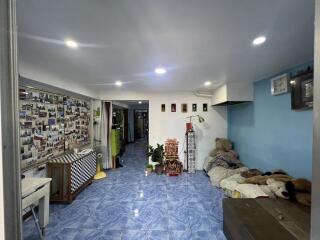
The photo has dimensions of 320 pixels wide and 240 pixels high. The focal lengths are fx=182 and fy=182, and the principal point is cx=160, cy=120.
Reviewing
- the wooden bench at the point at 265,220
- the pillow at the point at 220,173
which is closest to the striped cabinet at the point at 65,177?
the wooden bench at the point at 265,220

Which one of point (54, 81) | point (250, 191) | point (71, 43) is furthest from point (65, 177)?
point (250, 191)

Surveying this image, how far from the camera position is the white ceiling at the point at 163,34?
114 cm

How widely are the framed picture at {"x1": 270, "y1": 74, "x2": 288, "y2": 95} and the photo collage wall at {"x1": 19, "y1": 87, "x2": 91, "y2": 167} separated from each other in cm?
343

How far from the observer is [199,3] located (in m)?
1.10

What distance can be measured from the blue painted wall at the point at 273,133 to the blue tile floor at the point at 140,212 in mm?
1076

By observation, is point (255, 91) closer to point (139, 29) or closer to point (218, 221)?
point (218, 221)

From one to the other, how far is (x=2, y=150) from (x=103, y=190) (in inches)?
133

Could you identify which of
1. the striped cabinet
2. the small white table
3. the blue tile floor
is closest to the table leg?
the small white table

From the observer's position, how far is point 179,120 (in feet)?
16.0

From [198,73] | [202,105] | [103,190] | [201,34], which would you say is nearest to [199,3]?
[201,34]

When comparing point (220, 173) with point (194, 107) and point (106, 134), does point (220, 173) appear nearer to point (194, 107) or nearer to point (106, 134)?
point (194, 107)

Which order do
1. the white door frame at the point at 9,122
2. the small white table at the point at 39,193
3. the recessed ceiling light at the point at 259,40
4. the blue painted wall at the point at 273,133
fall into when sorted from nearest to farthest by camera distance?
the white door frame at the point at 9,122 → the recessed ceiling light at the point at 259,40 → the small white table at the point at 39,193 → the blue painted wall at the point at 273,133

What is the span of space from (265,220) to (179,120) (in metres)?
3.26

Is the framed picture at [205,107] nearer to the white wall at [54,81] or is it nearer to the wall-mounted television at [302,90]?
the wall-mounted television at [302,90]
